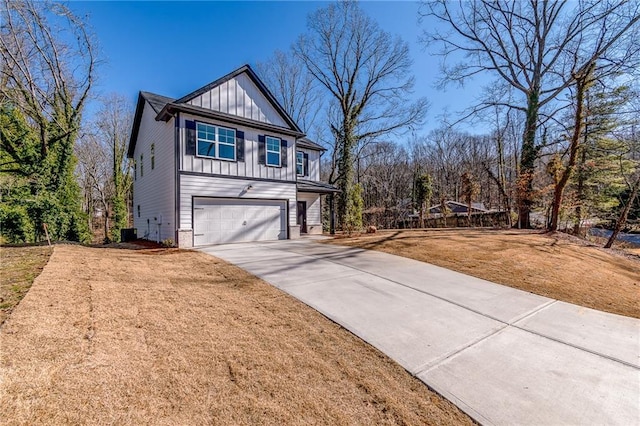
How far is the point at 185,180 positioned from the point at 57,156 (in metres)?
9.26

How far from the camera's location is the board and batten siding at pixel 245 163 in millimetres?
10711

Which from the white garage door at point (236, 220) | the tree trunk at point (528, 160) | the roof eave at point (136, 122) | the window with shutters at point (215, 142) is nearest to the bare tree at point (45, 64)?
the roof eave at point (136, 122)

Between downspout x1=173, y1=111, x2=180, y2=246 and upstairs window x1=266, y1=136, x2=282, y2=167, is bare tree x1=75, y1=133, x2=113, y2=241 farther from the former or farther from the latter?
upstairs window x1=266, y1=136, x2=282, y2=167

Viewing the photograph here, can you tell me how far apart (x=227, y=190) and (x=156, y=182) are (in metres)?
3.99

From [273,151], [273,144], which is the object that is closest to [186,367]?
[273,151]

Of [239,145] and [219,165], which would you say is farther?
[239,145]

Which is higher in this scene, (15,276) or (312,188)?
(312,188)

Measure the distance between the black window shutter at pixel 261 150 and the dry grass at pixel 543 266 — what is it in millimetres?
5942

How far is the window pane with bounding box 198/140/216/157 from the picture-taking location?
11150mm

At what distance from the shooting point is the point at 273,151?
1349cm

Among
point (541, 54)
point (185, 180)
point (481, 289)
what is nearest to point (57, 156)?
point (185, 180)

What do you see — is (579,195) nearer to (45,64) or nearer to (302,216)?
(302,216)

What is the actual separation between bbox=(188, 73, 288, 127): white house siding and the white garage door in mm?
4029

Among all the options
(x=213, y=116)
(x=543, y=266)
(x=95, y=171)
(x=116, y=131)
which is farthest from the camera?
(x=116, y=131)
